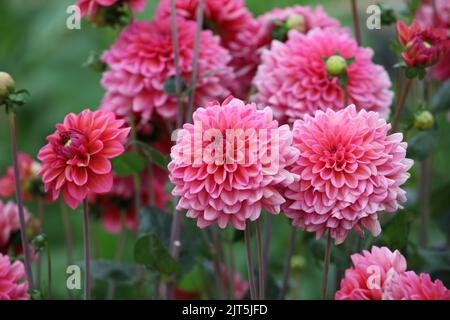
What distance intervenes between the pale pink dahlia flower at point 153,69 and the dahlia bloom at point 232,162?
0.86ft

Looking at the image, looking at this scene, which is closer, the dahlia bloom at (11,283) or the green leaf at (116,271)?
the dahlia bloom at (11,283)

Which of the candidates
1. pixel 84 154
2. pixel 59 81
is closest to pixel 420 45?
pixel 84 154

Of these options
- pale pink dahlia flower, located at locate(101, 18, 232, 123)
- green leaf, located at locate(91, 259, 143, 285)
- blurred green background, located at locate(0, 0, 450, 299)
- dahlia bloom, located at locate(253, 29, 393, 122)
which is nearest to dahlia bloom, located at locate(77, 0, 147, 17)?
pale pink dahlia flower, located at locate(101, 18, 232, 123)

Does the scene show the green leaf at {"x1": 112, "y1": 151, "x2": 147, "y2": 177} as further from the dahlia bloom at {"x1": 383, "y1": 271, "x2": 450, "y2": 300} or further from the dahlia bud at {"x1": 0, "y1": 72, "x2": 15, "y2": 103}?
the dahlia bloom at {"x1": 383, "y1": 271, "x2": 450, "y2": 300}

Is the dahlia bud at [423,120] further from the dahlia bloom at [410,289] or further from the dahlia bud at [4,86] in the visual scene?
the dahlia bud at [4,86]

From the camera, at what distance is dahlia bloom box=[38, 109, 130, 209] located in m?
0.64

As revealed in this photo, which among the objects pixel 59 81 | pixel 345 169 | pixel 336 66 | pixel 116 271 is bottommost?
pixel 116 271

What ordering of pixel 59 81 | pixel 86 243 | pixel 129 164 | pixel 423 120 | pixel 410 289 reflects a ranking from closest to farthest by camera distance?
pixel 410 289 → pixel 86 243 → pixel 423 120 → pixel 129 164 → pixel 59 81

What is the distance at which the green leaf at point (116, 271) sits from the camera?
88cm

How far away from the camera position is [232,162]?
1.90ft

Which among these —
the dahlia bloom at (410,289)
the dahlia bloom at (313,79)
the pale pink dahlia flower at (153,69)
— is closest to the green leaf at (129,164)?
the pale pink dahlia flower at (153,69)

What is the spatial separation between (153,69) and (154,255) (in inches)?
8.0

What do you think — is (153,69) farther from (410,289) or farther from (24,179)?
(410,289)
